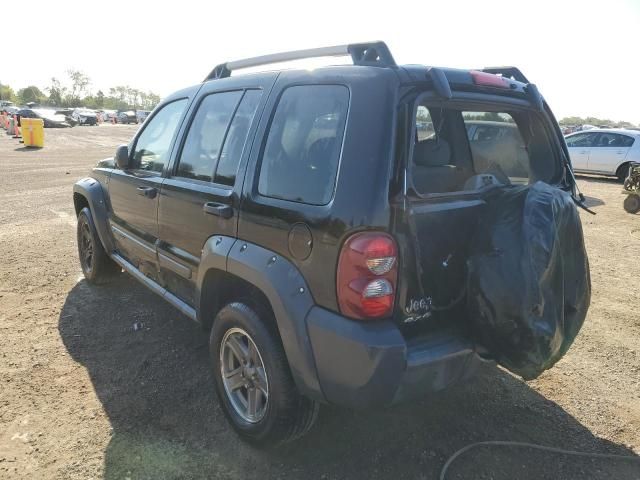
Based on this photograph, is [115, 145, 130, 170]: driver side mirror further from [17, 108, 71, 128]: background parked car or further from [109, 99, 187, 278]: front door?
[17, 108, 71, 128]: background parked car

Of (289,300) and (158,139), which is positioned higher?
(158,139)

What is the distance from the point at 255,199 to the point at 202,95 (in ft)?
3.81

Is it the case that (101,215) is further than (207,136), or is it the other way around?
(101,215)

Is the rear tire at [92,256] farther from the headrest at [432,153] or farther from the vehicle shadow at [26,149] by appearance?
the vehicle shadow at [26,149]

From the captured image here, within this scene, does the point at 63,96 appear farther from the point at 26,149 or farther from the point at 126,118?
the point at 26,149

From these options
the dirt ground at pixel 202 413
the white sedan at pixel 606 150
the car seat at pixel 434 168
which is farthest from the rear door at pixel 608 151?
the car seat at pixel 434 168

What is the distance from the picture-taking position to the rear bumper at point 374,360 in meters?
2.01

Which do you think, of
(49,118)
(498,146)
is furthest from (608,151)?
(49,118)

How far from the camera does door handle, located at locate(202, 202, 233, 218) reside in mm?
2625

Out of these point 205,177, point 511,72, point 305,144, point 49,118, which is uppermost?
point 511,72

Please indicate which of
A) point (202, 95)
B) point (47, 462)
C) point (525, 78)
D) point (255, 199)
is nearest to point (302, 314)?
A: point (255, 199)

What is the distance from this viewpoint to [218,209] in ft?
8.75

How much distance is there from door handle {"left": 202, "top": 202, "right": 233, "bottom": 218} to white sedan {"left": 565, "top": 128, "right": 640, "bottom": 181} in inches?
555

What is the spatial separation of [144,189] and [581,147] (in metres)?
14.7
